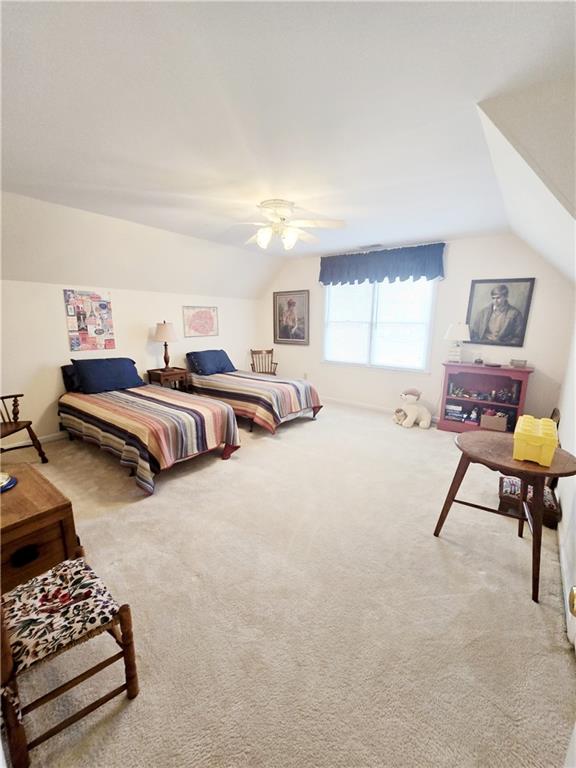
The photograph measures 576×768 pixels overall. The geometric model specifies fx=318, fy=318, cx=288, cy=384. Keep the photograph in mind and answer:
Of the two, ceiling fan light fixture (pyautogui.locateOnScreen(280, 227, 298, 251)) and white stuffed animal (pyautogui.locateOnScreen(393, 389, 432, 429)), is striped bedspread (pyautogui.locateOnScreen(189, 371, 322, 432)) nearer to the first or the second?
white stuffed animal (pyautogui.locateOnScreen(393, 389, 432, 429))

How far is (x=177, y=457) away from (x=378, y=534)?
1.76 metres

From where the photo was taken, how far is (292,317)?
567 centimetres

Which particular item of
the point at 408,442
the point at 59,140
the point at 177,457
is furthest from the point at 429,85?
the point at 408,442

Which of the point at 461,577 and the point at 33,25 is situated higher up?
the point at 33,25

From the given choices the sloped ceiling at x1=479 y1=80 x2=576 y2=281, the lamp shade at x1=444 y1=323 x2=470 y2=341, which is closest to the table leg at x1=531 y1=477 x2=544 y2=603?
the sloped ceiling at x1=479 y1=80 x2=576 y2=281

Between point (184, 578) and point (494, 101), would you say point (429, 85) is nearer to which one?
point (494, 101)

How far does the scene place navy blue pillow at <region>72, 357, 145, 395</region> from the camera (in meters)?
3.64

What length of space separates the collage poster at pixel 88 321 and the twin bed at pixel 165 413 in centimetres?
28

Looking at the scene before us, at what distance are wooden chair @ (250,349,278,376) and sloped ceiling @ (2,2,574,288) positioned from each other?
346 cm

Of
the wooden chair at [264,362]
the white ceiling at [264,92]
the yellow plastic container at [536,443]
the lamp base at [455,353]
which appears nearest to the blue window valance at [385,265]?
the lamp base at [455,353]

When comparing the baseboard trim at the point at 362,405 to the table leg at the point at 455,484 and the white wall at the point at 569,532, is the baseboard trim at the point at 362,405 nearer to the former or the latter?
the white wall at the point at 569,532

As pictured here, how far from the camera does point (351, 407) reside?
201 inches

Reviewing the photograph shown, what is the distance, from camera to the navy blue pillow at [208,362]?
4.80m

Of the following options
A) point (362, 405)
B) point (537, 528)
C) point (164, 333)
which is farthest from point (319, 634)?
point (362, 405)
